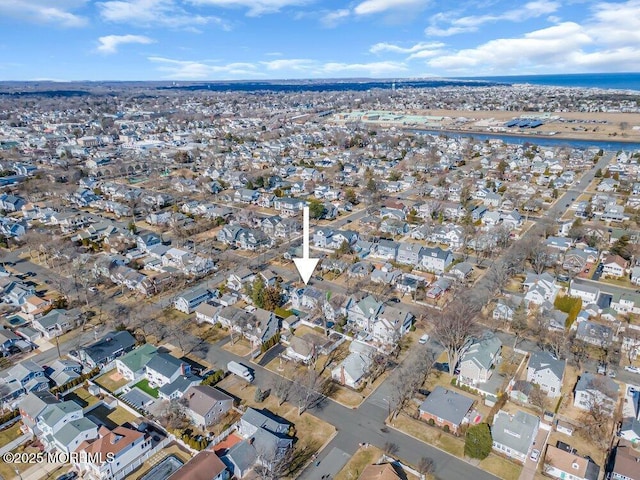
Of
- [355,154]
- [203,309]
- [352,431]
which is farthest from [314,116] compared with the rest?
[352,431]

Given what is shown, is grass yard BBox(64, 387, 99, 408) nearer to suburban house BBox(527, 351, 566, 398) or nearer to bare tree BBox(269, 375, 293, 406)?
bare tree BBox(269, 375, 293, 406)

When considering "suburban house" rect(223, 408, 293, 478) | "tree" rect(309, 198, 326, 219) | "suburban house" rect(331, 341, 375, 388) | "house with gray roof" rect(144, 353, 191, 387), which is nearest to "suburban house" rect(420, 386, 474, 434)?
"suburban house" rect(331, 341, 375, 388)

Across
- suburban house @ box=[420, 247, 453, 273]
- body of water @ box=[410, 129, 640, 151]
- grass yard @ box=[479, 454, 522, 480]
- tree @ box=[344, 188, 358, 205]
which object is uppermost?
body of water @ box=[410, 129, 640, 151]

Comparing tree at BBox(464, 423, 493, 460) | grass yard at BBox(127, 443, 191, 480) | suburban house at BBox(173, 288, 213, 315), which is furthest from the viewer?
suburban house at BBox(173, 288, 213, 315)

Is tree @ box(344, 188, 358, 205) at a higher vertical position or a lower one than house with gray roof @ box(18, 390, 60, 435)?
higher

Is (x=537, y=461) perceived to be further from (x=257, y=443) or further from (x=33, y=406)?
(x=33, y=406)
